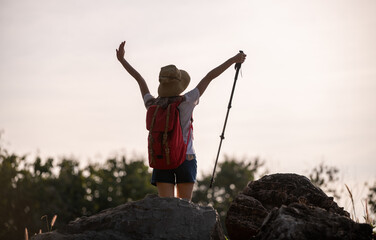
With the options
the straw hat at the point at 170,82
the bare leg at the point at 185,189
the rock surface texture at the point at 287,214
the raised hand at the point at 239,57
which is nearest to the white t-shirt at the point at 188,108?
the straw hat at the point at 170,82

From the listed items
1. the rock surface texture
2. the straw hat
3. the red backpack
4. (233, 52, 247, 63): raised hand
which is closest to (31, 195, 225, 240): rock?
the rock surface texture

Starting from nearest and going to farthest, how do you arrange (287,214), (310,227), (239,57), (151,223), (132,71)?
(310,227), (287,214), (151,223), (239,57), (132,71)

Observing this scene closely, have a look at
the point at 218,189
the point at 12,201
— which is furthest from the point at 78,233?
the point at 218,189

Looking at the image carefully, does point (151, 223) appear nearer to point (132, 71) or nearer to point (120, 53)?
point (132, 71)

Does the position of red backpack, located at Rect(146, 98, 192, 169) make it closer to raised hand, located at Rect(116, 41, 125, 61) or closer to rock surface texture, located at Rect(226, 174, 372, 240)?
rock surface texture, located at Rect(226, 174, 372, 240)

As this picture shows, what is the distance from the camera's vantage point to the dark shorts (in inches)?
267

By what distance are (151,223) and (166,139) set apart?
1317mm

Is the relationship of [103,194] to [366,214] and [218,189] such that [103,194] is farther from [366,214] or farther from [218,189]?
[366,214]

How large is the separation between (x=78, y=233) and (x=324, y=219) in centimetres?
264

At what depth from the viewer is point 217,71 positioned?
280 inches

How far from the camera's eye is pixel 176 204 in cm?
582

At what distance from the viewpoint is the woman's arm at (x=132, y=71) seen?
7488mm

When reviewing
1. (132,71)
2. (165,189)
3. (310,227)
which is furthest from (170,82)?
(310,227)

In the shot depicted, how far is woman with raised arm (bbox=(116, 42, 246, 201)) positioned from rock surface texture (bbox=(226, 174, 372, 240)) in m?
0.70
